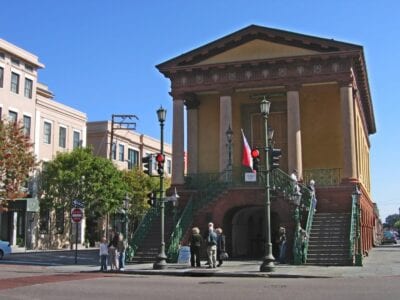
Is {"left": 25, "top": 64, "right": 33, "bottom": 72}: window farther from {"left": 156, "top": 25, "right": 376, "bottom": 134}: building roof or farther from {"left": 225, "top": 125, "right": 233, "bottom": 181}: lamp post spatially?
{"left": 225, "top": 125, "right": 233, "bottom": 181}: lamp post

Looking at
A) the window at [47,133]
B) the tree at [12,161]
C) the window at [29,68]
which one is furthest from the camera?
the window at [47,133]

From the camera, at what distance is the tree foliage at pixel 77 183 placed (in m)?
48.0

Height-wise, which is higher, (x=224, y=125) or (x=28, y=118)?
(x=28, y=118)

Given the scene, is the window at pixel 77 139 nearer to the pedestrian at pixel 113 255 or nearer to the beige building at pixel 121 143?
the beige building at pixel 121 143

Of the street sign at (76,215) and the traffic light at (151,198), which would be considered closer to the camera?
the traffic light at (151,198)

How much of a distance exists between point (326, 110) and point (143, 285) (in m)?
18.9

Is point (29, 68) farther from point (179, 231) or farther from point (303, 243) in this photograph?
point (303, 243)

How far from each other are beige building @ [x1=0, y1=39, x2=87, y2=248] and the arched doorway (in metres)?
20.9

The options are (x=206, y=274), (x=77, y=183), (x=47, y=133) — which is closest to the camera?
(x=206, y=274)

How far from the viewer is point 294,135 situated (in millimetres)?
30406

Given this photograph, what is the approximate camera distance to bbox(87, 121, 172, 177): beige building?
199 ft

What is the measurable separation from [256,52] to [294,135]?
5.18 metres

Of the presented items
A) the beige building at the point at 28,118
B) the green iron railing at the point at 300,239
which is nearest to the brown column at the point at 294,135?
the green iron railing at the point at 300,239

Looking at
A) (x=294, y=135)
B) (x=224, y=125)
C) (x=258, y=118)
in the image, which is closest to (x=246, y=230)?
(x=224, y=125)
